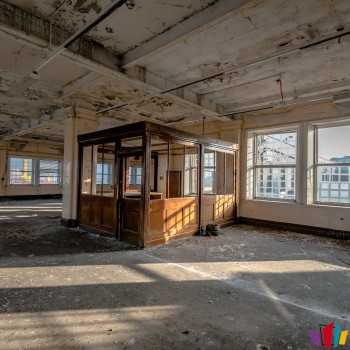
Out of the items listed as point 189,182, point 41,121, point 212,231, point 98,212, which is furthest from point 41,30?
point 189,182

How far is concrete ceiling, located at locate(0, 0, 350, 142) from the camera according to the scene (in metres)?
2.70

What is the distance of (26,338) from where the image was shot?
1.88m

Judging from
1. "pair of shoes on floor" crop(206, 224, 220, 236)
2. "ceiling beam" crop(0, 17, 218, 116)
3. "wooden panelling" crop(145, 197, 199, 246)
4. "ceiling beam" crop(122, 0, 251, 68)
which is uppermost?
"ceiling beam" crop(122, 0, 251, 68)

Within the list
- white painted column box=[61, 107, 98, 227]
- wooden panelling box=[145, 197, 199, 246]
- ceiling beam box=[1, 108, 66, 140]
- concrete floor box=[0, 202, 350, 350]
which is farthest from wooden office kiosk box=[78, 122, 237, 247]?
ceiling beam box=[1, 108, 66, 140]

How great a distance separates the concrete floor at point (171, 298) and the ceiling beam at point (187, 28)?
2997mm

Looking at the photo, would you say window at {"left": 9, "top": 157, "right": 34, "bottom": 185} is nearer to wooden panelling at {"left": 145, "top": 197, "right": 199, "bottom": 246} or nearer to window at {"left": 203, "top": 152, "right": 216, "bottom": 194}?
window at {"left": 203, "top": 152, "right": 216, "bottom": 194}

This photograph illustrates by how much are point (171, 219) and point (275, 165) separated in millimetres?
3402

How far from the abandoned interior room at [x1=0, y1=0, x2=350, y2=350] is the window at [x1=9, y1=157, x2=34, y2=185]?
4967mm

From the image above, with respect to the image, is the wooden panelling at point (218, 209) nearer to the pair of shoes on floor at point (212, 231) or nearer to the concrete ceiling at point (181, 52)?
the pair of shoes on floor at point (212, 231)

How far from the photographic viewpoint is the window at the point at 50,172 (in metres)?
12.9

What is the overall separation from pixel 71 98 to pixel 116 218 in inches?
116

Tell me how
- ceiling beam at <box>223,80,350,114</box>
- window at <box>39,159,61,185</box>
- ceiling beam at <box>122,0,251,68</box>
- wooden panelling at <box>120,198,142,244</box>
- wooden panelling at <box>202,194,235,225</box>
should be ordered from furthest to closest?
window at <box>39,159,61,185</box>, wooden panelling at <box>202,194,235,225</box>, ceiling beam at <box>223,80,350,114</box>, wooden panelling at <box>120,198,142,244</box>, ceiling beam at <box>122,0,251,68</box>

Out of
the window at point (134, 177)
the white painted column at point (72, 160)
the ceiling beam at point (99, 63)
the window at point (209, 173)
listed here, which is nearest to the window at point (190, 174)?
the window at point (209, 173)

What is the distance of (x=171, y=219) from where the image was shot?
4.91 meters
